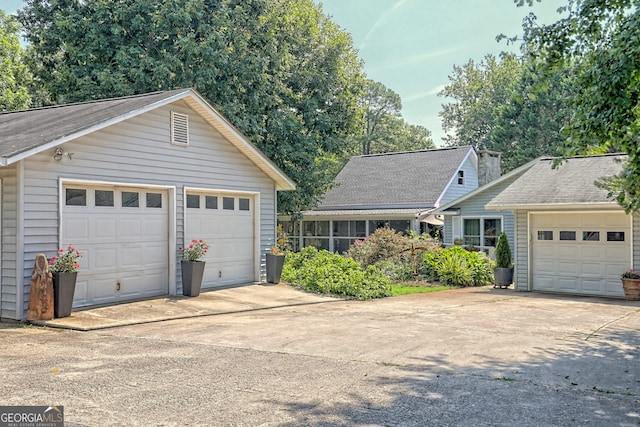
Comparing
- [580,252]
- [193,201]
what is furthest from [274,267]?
[580,252]

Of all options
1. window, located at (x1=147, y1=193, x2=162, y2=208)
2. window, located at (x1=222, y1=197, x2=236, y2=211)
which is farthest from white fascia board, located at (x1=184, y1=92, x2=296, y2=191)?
window, located at (x1=147, y1=193, x2=162, y2=208)

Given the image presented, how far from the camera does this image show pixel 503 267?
18094 millimetres

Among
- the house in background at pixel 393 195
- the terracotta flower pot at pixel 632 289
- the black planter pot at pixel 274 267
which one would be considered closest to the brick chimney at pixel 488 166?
the house in background at pixel 393 195

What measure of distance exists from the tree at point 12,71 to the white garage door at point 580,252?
73.5ft

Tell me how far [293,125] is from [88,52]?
7921 millimetres

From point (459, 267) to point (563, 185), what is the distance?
403 cm

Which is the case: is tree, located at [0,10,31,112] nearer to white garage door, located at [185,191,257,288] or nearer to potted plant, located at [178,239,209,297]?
white garage door, located at [185,191,257,288]

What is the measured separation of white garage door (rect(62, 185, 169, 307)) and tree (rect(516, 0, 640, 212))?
27.0 ft

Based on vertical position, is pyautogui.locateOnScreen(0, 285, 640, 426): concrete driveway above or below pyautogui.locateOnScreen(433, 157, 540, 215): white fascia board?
below

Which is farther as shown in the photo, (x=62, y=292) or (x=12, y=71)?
(x=12, y=71)

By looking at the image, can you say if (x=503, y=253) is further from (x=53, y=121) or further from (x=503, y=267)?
(x=53, y=121)

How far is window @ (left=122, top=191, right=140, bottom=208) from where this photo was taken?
11.9m

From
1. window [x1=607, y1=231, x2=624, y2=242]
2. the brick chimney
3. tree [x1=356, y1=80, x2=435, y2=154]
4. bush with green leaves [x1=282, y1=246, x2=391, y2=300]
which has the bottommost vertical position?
bush with green leaves [x1=282, y1=246, x2=391, y2=300]

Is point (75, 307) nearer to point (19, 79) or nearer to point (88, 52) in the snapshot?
point (88, 52)
